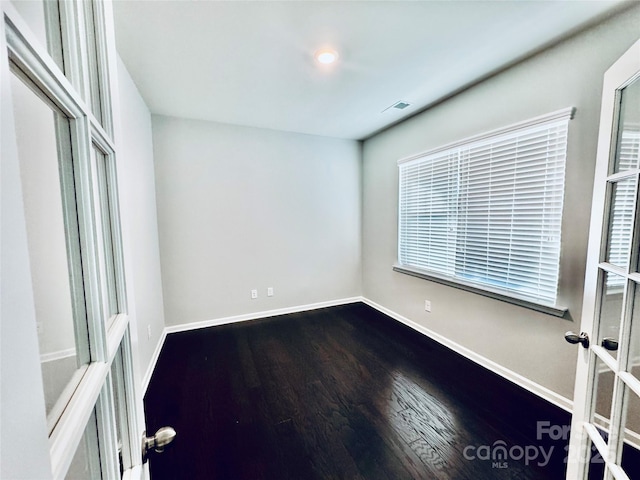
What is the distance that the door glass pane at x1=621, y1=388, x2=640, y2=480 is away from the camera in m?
0.89

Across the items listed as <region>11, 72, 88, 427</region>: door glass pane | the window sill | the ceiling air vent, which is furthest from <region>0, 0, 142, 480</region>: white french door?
the ceiling air vent

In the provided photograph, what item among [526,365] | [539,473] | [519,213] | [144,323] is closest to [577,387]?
[539,473]

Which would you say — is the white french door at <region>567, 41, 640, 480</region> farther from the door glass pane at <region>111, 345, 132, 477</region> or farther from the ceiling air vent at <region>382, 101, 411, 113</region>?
the ceiling air vent at <region>382, 101, 411, 113</region>

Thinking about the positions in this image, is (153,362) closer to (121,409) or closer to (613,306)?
(121,409)

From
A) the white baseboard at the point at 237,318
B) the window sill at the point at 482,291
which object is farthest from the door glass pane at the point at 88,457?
the window sill at the point at 482,291

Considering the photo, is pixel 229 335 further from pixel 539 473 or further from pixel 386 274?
pixel 539 473

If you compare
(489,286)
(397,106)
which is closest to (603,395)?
(489,286)

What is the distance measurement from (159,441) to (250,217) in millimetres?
2841

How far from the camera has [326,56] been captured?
1.92 m

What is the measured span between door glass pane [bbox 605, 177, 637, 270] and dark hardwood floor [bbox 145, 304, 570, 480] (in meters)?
1.26

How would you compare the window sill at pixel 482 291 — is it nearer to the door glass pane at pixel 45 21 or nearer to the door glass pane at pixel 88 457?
the door glass pane at pixel 88 457

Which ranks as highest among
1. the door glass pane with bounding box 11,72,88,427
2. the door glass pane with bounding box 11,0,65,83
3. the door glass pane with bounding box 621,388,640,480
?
the door glass pane with bounding box 11,0,65,83

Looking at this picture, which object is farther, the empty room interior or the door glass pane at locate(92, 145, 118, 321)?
the door glass pane at locate(92, 145, 118, 321)

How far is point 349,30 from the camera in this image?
168 centimetres
